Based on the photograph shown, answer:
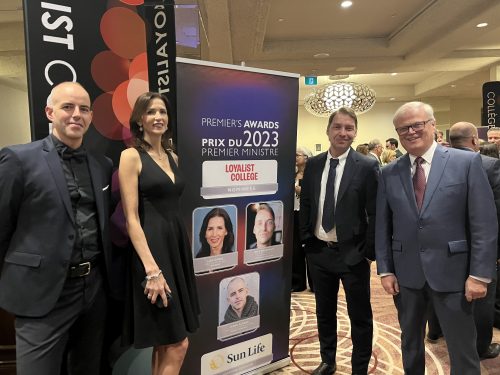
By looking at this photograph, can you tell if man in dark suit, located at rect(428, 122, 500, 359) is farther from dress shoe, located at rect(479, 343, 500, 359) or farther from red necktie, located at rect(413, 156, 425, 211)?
red necktie, located at rect(413, 156, 425, 211)

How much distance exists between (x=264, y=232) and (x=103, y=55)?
1.44m

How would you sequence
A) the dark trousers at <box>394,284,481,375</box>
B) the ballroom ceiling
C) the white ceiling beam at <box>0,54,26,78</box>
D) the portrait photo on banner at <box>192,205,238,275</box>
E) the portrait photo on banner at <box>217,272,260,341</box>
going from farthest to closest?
the white ceiling beam at <box>0,54,26,78</box>
the ballroom ceiling
the portrait photo on banner at <box>217,272,260,341</box>
the portrait photo on banner at <box>192,205,238,275</box>
the dark trousers at <box>394,284,481,375</box>

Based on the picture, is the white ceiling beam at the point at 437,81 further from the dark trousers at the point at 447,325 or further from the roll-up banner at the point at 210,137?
the dark trousers at the point at 447,325

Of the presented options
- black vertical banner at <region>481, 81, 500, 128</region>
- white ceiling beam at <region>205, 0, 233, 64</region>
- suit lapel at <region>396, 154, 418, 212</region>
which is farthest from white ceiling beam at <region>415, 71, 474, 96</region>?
suit lapel at <region>396, 154, 418, 212</region>

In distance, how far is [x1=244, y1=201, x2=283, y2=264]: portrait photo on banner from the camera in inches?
101

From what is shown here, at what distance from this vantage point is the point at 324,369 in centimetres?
264

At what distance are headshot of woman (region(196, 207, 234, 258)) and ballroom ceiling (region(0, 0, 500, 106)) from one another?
2.03 m

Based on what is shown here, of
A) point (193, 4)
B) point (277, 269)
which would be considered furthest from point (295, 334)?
point (193, 4)

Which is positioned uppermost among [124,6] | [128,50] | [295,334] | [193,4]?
[193,4]

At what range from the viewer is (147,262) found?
178 cm

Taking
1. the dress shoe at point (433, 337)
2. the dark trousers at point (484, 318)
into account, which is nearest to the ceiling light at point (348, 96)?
the dress shoe at point (433, 337)

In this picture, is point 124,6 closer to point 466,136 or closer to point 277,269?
point 277,269

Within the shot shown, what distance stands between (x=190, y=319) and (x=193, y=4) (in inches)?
139

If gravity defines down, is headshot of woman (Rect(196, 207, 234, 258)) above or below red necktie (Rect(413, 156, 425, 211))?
below
